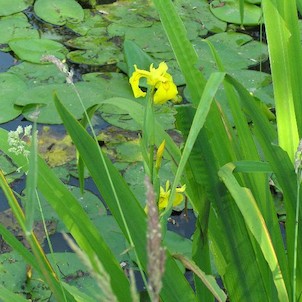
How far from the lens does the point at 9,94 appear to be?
2148 millimetres

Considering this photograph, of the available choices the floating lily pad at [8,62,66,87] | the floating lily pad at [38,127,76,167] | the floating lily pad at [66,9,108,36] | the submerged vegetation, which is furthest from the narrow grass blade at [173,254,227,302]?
the floating lily pad at [66,9,108,36]

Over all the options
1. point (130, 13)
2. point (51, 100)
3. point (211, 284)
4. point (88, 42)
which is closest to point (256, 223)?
point (211, 284)

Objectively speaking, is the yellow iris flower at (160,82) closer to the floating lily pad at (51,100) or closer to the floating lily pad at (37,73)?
the floating lily pad at (51,100)

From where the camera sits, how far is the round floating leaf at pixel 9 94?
6.77 ft

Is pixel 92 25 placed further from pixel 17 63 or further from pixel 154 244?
pixel 154 244

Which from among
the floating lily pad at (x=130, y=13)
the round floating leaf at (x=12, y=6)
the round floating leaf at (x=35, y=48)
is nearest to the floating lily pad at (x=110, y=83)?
the round floating leaf at (x=35, y=48)

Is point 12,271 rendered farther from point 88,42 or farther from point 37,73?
point 88,42

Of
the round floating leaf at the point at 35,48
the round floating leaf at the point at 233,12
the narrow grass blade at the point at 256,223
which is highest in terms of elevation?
the narrow grass blade at the point at 256,223

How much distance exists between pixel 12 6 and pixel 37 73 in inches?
20.6

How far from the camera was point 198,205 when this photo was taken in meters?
1.04

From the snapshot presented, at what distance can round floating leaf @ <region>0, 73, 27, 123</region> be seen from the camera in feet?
6.77

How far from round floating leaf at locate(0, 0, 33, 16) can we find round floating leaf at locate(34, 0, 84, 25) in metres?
0.05

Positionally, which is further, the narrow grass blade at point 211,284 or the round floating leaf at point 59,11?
the round floating leaf at point 59,11

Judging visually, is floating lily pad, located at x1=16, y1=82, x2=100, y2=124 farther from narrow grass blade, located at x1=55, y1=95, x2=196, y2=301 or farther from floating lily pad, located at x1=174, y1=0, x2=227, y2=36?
narrow grass blade, located at x1=55, y1=95, x2=196, y2=301
